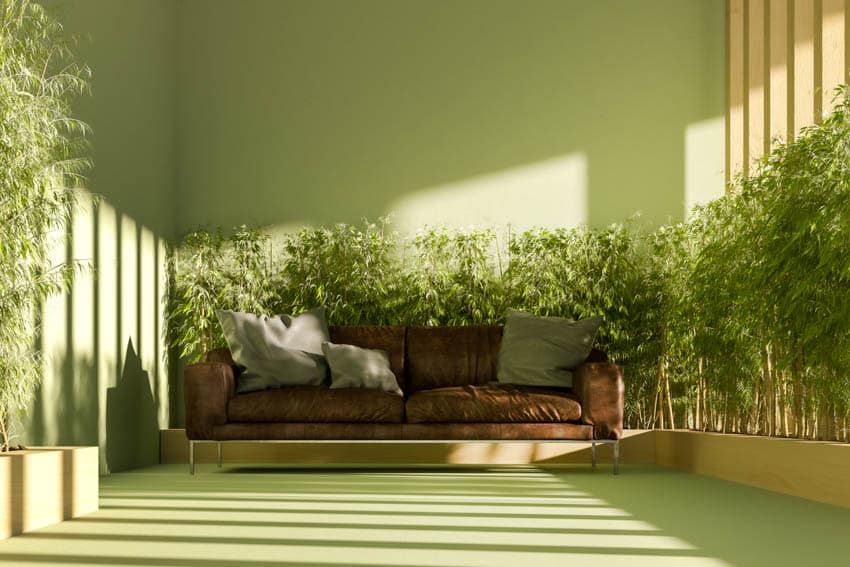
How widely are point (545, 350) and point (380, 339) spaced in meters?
1.18

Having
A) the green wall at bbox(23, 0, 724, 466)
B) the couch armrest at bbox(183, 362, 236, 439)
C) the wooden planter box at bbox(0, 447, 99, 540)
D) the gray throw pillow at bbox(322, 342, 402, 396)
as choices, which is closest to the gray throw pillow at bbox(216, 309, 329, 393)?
the gray throw pillow at bbox(322, 342, 402, 396)

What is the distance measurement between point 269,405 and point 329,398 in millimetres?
379

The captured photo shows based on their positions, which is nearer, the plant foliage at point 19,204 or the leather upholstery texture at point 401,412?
the plant foliage at point 19,204

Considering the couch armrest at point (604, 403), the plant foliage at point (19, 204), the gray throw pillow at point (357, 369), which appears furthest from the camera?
the gray throw pillow at point (357, 369)

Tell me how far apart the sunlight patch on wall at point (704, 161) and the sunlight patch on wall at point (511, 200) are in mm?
807

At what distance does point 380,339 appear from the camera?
6.73 metres

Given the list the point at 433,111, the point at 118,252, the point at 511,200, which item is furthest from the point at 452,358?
the point at 118,252

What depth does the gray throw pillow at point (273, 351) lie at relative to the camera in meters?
6.27

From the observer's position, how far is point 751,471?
5.45 m

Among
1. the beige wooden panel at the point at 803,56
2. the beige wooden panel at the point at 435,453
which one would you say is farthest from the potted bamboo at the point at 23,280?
the beige wooden panel at the point at 803,56

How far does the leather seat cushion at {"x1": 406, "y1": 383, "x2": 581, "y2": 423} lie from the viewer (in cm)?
598

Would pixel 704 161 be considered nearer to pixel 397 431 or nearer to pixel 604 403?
pixel 604 403

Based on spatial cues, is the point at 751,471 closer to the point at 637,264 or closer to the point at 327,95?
the point at 637,264

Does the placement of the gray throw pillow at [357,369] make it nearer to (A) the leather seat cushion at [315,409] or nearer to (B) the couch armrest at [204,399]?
(A) the leather seat cushion at [315,409]
